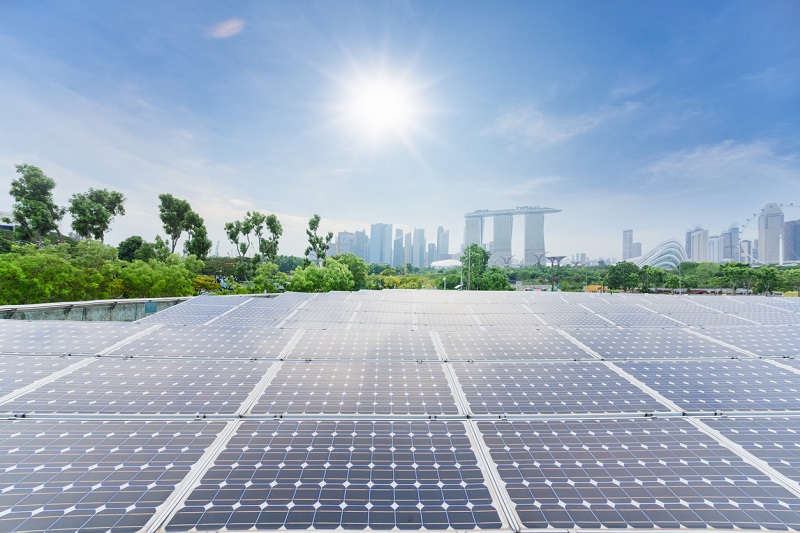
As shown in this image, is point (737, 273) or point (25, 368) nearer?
point (25, 368)

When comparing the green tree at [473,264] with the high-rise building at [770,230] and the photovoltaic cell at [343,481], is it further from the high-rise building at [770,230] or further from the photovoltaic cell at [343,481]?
the high-rise building at [770,230]

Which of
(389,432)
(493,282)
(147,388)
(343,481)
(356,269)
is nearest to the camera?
(343,481)

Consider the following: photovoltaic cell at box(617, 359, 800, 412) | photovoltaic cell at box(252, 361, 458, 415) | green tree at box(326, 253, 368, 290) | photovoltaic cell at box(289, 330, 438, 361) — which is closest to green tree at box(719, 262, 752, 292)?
green tree at box(326, 253, 368, 290)

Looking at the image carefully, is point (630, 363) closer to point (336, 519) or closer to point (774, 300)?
point (336, 519)

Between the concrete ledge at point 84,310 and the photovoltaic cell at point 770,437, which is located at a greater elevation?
the concrete ledge at point 84,310

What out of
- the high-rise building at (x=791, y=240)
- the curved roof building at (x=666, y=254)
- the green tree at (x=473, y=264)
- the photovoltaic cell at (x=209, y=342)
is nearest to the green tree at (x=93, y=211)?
the photovoltaic cell at (x=209, y=342)

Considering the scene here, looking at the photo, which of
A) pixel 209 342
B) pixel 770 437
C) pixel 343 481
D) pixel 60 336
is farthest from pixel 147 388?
pixel 770 437

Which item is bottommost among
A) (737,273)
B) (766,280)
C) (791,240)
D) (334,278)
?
(334,278)

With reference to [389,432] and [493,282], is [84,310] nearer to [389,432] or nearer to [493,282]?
[389,432]
